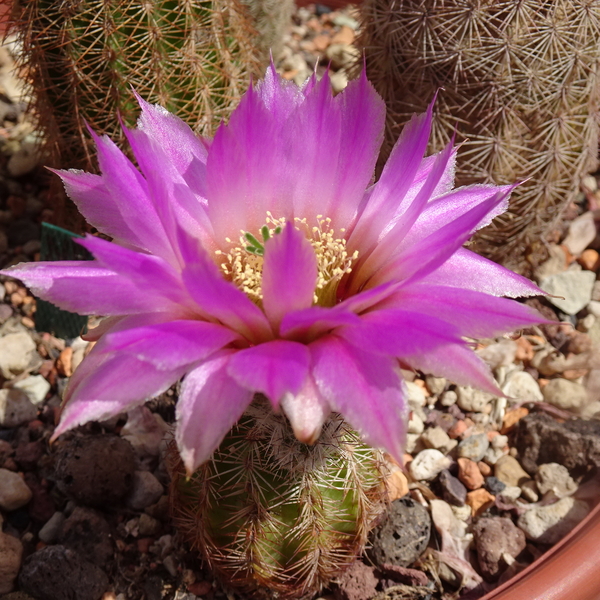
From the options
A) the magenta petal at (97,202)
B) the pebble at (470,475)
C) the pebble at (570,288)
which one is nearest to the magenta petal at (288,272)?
the magenta petal at (97,202)

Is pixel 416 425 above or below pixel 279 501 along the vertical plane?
→ below

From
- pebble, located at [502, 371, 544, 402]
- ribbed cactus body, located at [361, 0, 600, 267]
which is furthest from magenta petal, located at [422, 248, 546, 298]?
pebble, located at [502, 371, 544, 402]

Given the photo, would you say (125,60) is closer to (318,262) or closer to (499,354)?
(318,262)

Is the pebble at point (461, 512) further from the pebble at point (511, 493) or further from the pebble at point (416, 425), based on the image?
the pebble at point (416, 425)

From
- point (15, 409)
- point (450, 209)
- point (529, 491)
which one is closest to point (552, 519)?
point (529, 491)

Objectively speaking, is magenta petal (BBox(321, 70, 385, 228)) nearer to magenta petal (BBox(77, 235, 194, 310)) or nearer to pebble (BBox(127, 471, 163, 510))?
magenta petal (BBox(77, 235, 194, 310))

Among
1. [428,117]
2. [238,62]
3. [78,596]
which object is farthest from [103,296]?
[238,62]
